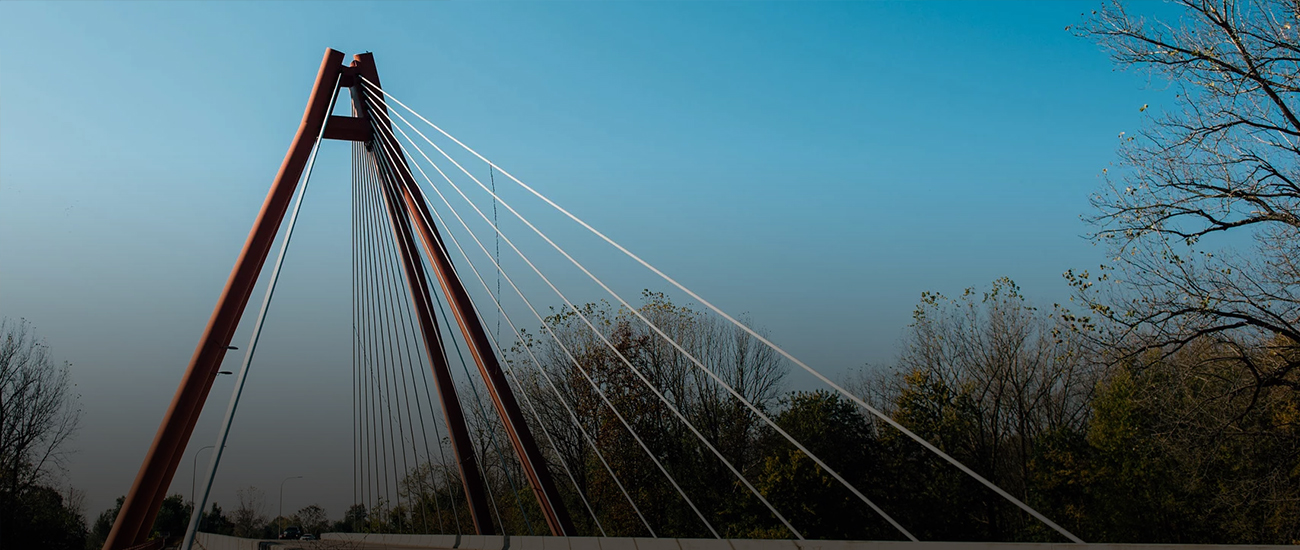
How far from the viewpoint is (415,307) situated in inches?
517

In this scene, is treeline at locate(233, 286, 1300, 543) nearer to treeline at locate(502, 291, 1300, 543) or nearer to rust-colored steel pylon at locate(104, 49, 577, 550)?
treeline at locate(502, 291, 1300, 543)

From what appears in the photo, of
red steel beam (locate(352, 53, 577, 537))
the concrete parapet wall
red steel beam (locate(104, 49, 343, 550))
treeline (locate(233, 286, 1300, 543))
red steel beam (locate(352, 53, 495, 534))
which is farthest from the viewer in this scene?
treeline (locate(233, 286, 1300, 543))

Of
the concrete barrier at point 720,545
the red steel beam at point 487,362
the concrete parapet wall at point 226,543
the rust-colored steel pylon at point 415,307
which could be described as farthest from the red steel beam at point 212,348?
the concrete parapet wall at point 226,543

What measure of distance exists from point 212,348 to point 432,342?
319 cm

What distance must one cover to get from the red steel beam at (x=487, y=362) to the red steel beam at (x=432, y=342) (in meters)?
0.31

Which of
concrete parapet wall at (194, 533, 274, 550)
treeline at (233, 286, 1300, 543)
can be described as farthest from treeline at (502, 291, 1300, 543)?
concrete parapet wall at (194, 533, 274, 550)

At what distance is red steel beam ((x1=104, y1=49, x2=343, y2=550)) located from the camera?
388 inches

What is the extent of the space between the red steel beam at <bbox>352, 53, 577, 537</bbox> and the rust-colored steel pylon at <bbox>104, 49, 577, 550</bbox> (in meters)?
0.01

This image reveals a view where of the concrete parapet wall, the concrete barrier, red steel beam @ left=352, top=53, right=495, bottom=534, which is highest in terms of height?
red steel beam @ left=352, top=53, right=495, bottom=534

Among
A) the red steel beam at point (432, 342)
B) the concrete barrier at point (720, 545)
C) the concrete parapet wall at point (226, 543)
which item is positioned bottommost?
the concrete barrier at point (720, 545)

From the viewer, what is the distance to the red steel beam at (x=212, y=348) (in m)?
9.85

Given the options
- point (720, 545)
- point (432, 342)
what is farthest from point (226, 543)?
point (720, 545)

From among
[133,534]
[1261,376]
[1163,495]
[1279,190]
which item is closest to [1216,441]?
[1261,376]

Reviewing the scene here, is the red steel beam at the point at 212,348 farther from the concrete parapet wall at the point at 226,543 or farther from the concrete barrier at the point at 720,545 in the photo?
the concrete parapet wall at the point at 226,543
